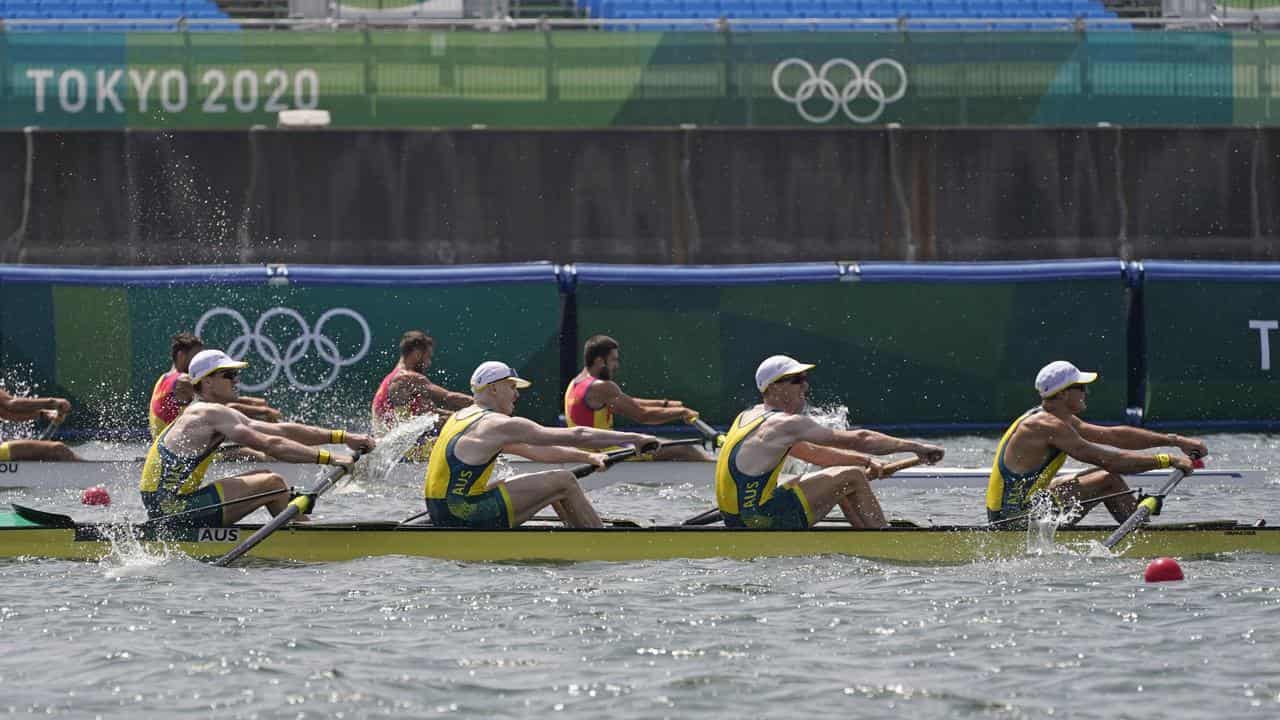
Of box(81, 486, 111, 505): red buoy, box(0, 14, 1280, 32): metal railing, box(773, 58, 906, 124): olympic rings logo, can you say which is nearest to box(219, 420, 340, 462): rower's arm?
box(81, 486, 111, 505): red buoy

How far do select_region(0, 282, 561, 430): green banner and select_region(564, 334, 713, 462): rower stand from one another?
2856mm

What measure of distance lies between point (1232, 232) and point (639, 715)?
54.1 feet

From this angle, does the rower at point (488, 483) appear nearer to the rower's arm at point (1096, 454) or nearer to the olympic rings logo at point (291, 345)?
Answer: the rower's arm at point (1096, 454)

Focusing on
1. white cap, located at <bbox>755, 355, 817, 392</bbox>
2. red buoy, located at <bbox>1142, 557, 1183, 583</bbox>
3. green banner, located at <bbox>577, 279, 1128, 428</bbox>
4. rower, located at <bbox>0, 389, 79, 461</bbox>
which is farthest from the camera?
green banner, located at <bbox>577, 279, 1128, 428</bbox>

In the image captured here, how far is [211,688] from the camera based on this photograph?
8.82 metres

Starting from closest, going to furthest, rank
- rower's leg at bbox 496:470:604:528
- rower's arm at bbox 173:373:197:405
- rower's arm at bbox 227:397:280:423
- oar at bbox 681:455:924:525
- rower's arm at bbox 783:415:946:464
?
rower's arm at bbox 783:415:946:464
rower's leg at bbox 496:470:604:528
oar at bbox 681:455:924:525
rower's arm at bbox 173:373:197:405
rower's arm at bbox 227:397:280:423

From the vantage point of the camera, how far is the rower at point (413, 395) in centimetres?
1664

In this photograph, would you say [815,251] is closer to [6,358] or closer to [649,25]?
[649,25]

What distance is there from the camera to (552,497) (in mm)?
12070

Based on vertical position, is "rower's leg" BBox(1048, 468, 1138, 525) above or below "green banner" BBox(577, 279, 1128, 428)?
below

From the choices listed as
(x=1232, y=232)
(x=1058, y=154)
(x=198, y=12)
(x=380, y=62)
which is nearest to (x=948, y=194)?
(x=1058, y=154)

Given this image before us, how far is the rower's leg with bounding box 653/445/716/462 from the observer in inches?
659

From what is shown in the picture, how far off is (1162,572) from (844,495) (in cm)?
190

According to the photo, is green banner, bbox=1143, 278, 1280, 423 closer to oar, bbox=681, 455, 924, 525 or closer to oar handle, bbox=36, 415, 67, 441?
oar, bbox=681, 455, 924, 525
